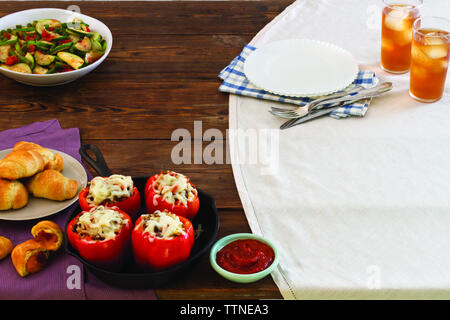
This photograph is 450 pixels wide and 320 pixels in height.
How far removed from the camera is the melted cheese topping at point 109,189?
87 centimetres

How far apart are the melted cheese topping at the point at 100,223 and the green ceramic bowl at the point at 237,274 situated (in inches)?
6.3

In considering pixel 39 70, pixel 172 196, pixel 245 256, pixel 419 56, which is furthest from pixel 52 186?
pixel 419 56

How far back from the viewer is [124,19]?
1.78m

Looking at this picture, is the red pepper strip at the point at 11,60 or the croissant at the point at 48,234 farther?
the red pepper strip at the point at 11,60

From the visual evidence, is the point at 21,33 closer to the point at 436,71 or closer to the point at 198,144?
the point at 198,144

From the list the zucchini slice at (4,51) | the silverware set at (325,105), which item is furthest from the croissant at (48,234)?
the zucchini slice at (4,51)

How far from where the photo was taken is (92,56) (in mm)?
1448

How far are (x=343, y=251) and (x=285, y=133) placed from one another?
385 mm

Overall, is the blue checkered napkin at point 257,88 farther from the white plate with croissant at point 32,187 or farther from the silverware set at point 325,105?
the white plate with croissant at point 32,187

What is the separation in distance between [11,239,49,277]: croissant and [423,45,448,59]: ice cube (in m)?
0.93

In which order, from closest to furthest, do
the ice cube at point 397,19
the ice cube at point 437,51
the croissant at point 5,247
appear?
the croissant at point 5,247
the ice cube at point 437,51
the ice cube at point 397,19

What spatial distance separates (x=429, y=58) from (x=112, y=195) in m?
0.80

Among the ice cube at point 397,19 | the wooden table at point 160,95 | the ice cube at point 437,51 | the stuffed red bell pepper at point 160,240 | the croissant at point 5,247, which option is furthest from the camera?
the ice cube at point 397,19

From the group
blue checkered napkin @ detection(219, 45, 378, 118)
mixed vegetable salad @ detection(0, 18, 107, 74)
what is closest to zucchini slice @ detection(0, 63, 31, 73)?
mixed vegetable salad @ detection(0, 18, 107, 74)
